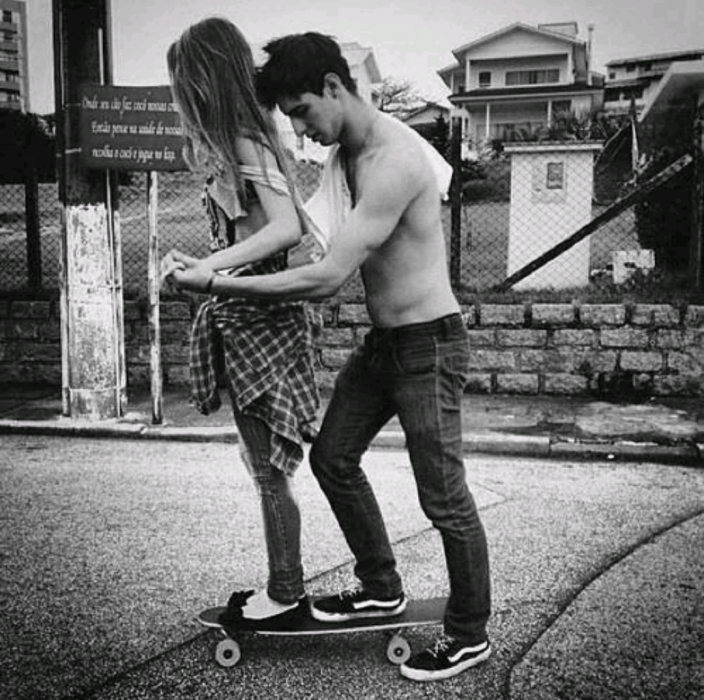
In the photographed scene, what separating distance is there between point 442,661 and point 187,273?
1480 mm

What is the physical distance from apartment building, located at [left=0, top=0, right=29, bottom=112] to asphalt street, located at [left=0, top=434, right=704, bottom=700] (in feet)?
16.2

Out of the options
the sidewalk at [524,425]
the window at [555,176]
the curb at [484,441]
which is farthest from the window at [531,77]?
the curb at [484,441]

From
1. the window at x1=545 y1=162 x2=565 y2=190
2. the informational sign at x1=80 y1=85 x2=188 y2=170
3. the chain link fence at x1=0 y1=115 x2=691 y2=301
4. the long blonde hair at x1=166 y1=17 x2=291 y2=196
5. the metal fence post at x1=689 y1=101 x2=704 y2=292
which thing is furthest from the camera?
the window at x1=545 y1=162 x2=565 y2=190

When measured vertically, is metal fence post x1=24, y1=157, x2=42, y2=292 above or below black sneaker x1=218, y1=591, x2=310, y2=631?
above

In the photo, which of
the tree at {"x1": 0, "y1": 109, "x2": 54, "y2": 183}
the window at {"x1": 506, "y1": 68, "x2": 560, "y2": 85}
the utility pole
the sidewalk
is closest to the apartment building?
the tree at {"x1": 0, "y1": 109, "x2": 54, "y2": 183}

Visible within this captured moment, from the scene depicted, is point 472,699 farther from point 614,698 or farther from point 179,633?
point 179,633

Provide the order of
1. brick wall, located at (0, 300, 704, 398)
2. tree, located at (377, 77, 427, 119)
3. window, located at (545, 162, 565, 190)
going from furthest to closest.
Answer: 1. tree, located at (377, 77, 427, 119)
2. window, located at (545, 162, 565, 190)
3. brick wall, located at (0, 300, 704, 398)

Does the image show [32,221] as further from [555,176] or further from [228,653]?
[228,653]

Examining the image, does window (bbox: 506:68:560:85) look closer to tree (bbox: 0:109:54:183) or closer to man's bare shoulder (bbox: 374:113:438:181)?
tree (bbox: 0:109:54:183)

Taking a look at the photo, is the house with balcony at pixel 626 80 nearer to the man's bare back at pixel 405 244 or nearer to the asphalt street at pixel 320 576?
the asphalt street at pixel 320 576

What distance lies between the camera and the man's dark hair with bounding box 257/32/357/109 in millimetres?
2580

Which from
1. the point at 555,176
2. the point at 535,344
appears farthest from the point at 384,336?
the point at 555,176

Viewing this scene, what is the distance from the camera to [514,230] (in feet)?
30.3

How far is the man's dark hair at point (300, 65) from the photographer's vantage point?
2580mm
